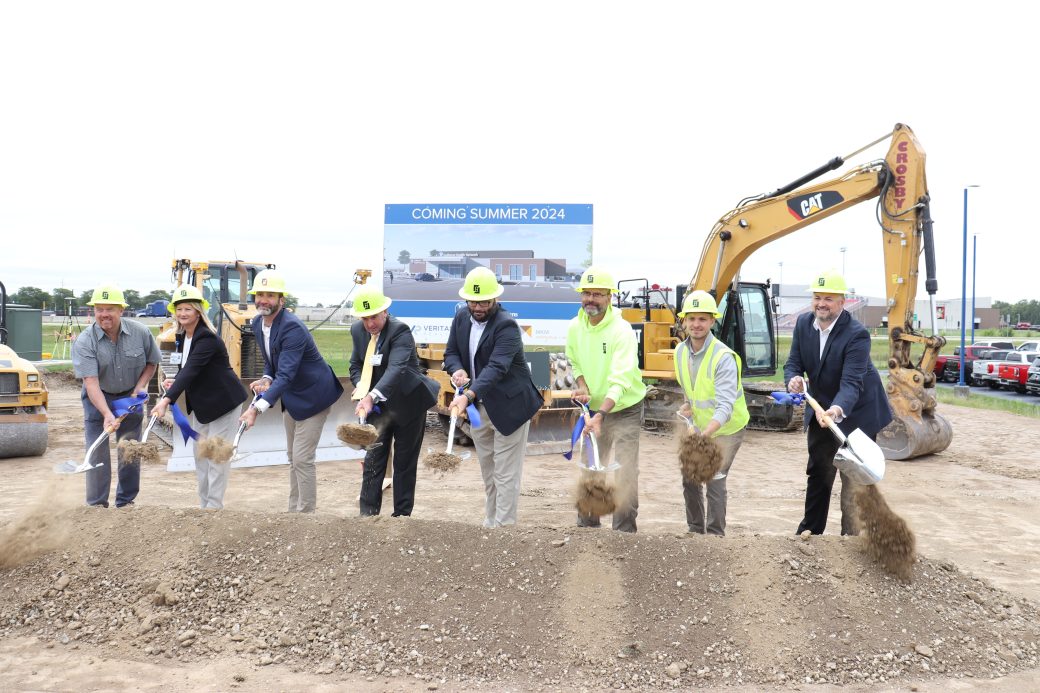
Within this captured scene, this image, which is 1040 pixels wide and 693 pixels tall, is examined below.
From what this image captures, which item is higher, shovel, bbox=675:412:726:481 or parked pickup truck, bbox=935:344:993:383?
shovel, bbox=675:412:726:481

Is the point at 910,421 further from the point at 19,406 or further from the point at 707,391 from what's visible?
the point at 19,406

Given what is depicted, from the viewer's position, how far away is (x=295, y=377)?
5.76m

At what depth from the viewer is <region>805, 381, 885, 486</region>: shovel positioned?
4.91 meters

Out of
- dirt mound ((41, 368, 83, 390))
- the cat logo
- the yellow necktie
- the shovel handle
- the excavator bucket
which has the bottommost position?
dirt mound ((41, 368, 83, 390))

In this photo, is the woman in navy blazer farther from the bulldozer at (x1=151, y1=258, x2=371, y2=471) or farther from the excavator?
the excavator

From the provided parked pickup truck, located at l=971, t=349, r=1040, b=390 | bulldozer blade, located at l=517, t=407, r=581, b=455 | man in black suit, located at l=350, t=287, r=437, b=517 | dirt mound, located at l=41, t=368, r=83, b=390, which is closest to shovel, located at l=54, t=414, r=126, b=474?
man in black suit, located at l=350, t=287, r=437, b=517

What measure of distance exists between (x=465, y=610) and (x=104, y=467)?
317 centimetres

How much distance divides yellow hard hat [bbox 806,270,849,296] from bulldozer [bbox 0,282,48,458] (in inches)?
330

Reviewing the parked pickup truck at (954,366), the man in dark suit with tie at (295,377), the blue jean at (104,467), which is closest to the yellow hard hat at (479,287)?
the man in dark suit with tie at (295,377)

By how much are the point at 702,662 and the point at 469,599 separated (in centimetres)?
122

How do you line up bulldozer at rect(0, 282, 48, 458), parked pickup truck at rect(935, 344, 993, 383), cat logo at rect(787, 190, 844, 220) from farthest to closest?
1. parked pickup truck at rect(935, 344, 993, 383)
2. cat logo at rect(787, 190, 844, 220)
3. bulldozer at rect(0, 282, 48, 458)

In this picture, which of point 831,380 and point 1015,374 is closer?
point 831,380

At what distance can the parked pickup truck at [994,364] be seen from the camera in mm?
22828

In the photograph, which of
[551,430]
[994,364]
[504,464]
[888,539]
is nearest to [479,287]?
[504,464]
